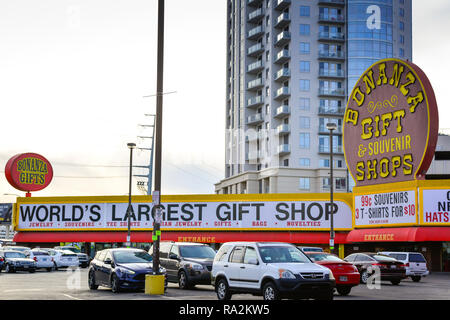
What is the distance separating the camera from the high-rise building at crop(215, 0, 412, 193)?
10312 cm

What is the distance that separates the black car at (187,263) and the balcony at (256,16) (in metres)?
86.8

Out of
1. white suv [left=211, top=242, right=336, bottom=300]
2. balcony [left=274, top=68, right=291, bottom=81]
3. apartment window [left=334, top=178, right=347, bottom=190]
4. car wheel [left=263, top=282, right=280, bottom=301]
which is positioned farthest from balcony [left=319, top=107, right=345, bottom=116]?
car wheel [left=263, top=282, right=280, bottom=301]

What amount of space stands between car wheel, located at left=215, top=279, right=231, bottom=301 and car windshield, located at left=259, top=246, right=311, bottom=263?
1.78 meters

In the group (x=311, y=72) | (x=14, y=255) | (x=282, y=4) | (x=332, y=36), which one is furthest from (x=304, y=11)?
(x=14, y=255)

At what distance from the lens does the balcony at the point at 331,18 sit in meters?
104

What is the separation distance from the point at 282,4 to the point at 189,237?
5910cm

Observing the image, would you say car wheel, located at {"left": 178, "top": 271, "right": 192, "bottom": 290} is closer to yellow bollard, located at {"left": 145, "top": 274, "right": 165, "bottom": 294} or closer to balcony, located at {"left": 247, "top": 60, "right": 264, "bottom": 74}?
yellow bollard, located at {"left": 145, "top": 274, "right": 165, "bottom": 294}

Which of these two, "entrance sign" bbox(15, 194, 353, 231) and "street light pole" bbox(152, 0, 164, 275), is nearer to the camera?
"street light pole" bbox(152, 0, 164, 275)

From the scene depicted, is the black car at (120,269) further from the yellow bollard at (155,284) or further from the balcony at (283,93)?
the balcony at (283,93)

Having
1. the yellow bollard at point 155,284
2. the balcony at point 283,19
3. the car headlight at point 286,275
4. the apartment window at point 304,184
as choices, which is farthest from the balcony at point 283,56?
the car headlight at point 286,275

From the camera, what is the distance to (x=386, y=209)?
46.2m

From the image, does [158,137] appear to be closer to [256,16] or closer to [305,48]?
[305,48]
